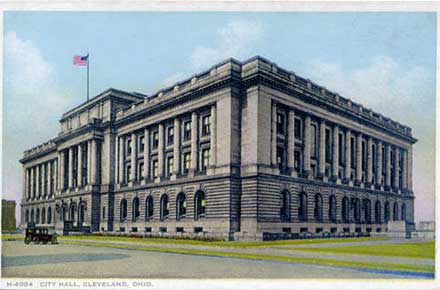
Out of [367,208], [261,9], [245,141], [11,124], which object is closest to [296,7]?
[261,9]

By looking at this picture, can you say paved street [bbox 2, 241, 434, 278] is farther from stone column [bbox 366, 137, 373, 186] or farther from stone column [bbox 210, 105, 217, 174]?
stone column [bbox 366, 137, 373, 186]

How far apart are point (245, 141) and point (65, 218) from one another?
132 ft

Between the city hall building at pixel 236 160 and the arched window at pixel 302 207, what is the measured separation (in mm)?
112

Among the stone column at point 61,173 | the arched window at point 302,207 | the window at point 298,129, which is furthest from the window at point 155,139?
the stone column at point 61,173

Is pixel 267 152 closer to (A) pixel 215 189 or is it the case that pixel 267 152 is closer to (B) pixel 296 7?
(A) pixel 215 189

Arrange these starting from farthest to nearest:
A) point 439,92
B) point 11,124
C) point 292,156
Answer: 1. point 292,156
2. point 11,124
3. point 439,92

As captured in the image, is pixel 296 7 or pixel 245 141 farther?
pixel 245 141

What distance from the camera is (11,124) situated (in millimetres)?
28891

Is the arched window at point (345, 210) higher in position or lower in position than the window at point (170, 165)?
lower

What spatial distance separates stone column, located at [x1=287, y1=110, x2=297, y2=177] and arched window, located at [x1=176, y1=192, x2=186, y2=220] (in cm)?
1184

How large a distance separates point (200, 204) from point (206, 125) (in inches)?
321

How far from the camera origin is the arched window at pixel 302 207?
5119 cm

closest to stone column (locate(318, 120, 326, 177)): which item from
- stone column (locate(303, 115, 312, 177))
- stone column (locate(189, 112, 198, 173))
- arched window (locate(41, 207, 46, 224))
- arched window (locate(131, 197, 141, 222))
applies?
stone column (locate(303, 115, 312, 177))

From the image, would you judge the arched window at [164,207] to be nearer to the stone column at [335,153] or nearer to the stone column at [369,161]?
the stone column at [335,153]
